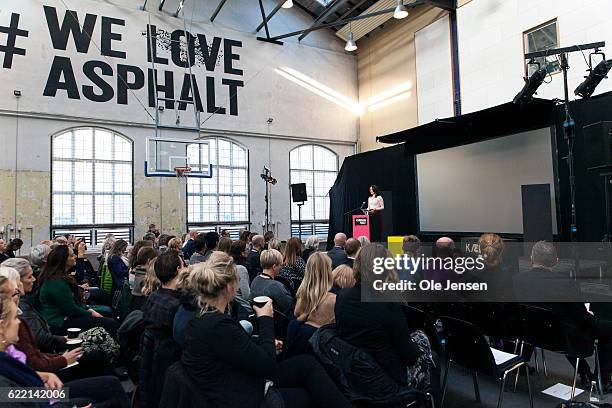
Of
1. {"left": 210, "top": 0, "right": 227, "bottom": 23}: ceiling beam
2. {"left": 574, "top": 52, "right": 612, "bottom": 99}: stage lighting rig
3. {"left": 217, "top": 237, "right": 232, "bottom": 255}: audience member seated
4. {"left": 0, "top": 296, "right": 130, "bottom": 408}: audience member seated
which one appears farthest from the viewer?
{"left": 210, "top": 0, "right": 227, "bottom": 23}: ceiling beam

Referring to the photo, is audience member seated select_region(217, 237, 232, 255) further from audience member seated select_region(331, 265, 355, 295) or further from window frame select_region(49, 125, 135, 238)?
window frame select_region(49, 125, 135, 238)

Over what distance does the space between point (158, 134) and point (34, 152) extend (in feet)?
9.22

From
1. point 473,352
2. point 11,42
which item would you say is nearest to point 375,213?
point 473,352

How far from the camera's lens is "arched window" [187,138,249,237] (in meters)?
11.7

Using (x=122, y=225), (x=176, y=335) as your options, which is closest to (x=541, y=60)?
(x=176, y=335)

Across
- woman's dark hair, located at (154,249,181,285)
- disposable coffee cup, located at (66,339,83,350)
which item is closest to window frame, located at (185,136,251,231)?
disposable coffee cup, located at (66,339,83,350)

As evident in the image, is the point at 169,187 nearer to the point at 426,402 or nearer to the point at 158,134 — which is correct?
the point at 158,134

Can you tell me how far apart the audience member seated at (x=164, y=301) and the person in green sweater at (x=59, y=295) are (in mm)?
1192

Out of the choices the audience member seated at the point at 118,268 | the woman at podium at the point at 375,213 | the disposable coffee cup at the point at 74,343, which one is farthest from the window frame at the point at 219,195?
the disposable coffee cup at the point at 74,343

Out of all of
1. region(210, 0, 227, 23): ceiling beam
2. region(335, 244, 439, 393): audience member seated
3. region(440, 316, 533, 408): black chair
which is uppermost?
region(210, 0, 227, 23): ceiling beam

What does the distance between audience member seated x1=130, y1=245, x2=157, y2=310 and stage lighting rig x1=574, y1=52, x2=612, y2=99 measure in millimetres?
5555

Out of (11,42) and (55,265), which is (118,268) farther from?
(11,42)

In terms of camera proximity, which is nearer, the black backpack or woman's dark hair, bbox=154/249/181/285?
the black backpack

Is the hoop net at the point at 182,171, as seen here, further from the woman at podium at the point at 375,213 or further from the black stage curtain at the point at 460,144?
the woman at podium at the point at 375,213
